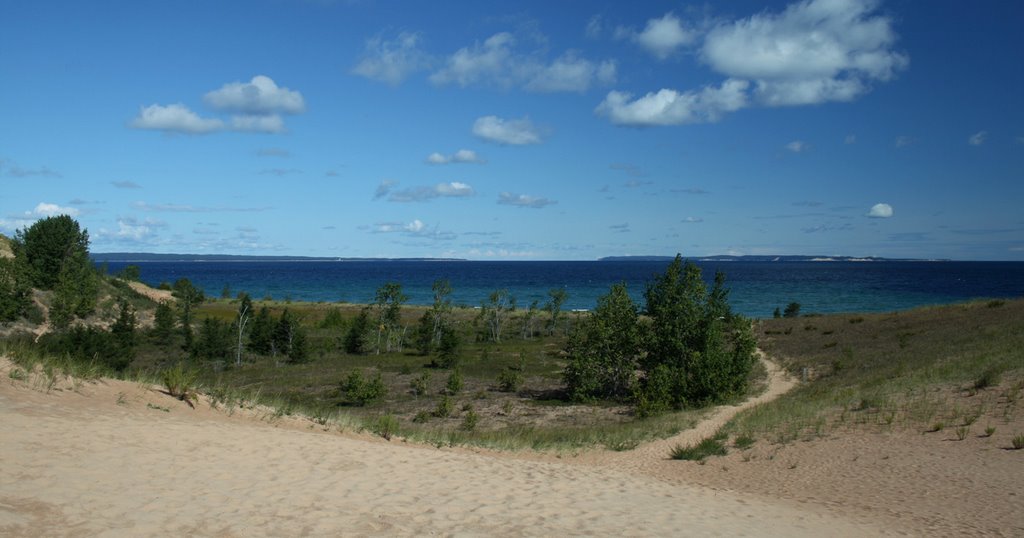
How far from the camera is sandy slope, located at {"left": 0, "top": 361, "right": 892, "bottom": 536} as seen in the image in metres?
8.04

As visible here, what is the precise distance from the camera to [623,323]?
99.4ft

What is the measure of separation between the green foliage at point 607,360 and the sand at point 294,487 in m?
14.3

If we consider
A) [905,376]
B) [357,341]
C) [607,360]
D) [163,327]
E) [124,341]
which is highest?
[905,376]

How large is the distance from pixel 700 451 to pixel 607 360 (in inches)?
487

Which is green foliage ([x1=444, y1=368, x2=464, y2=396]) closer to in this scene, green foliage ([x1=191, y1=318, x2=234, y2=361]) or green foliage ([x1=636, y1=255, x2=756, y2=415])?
green foliage ([x1=636, y1=255, x2=756, y2=415])

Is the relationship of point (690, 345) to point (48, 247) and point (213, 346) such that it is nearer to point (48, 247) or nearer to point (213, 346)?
point (213, 346)

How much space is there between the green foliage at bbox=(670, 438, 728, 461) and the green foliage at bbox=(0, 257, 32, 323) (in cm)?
4414

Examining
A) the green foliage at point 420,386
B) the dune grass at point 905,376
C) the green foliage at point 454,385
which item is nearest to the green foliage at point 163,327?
the green foliage at point 420,386

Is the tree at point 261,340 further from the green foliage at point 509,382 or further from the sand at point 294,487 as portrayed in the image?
the sand at point 294,487

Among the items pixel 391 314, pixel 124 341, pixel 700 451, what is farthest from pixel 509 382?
pixel 124 341

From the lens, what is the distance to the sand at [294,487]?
809 cm

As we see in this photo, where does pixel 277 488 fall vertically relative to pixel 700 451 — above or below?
above

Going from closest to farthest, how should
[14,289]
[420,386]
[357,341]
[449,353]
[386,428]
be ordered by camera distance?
[386,428]
[420,386]
[449,353]
[14,289]
[357,341]

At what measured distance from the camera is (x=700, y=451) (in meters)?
17.0
